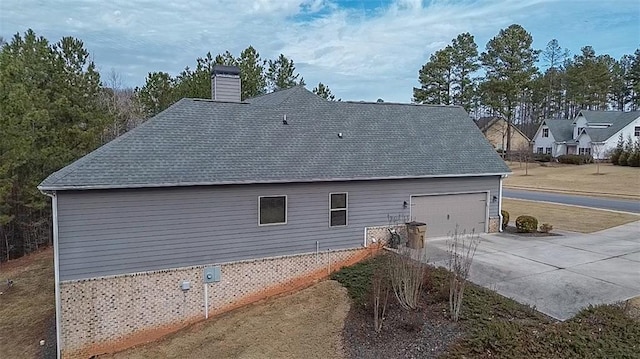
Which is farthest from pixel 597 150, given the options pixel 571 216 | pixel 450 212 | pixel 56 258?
pixel 56 258

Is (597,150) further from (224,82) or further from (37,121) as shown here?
(37,121)

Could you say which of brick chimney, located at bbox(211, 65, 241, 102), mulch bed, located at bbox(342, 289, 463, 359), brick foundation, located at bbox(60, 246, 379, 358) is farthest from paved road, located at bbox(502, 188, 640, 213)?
brick chimney, located at bbox(211, 65, 241, 102)

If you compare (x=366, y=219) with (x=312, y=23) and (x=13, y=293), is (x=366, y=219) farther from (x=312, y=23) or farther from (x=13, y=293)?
(x=13, y=293)

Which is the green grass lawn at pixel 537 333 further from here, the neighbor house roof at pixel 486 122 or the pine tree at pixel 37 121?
the neighbor house roof at pixel 486 122

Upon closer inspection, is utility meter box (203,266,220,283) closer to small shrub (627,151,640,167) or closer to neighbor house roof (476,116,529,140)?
small shrub (627,151,640,167)

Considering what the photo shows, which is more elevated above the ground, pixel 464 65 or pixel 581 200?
pixel 464 65
